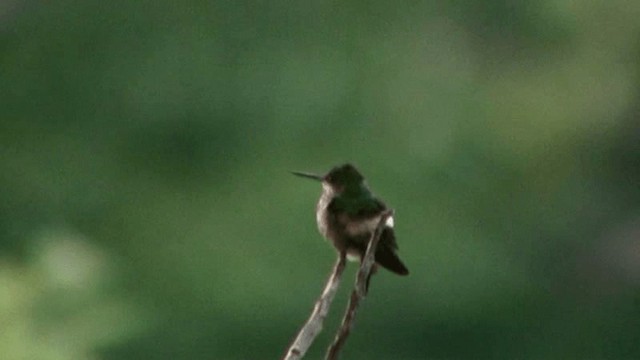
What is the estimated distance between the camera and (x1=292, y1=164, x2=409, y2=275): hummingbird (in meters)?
1.86

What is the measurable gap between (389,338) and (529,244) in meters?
1.08

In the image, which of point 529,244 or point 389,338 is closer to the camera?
point 389,338

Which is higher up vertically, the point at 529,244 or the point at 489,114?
the point at 489,114

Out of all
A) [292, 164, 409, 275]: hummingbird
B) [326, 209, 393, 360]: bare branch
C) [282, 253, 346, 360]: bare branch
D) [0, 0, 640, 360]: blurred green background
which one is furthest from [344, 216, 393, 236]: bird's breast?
[0, 0, 640, 360]: blurred green background

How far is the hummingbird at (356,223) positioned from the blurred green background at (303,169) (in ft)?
12.6

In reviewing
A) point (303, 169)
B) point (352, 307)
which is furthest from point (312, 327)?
point (303, 169)

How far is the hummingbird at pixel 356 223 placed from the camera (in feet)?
6.10

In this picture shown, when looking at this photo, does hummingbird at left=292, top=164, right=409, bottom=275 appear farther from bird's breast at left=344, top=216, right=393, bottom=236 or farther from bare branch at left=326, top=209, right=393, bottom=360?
bare branch at left=326, top=209, right=393, bottom=360

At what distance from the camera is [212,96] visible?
7.31m

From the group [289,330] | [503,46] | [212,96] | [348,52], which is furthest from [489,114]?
[289,330]

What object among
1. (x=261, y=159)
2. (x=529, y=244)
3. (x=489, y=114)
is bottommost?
(x=261, y=159)

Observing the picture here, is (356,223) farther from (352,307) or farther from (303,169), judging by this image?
(303,169)

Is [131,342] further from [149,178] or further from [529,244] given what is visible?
[529,244]

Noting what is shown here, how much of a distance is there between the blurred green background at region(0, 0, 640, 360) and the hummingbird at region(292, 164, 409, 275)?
3851mm
